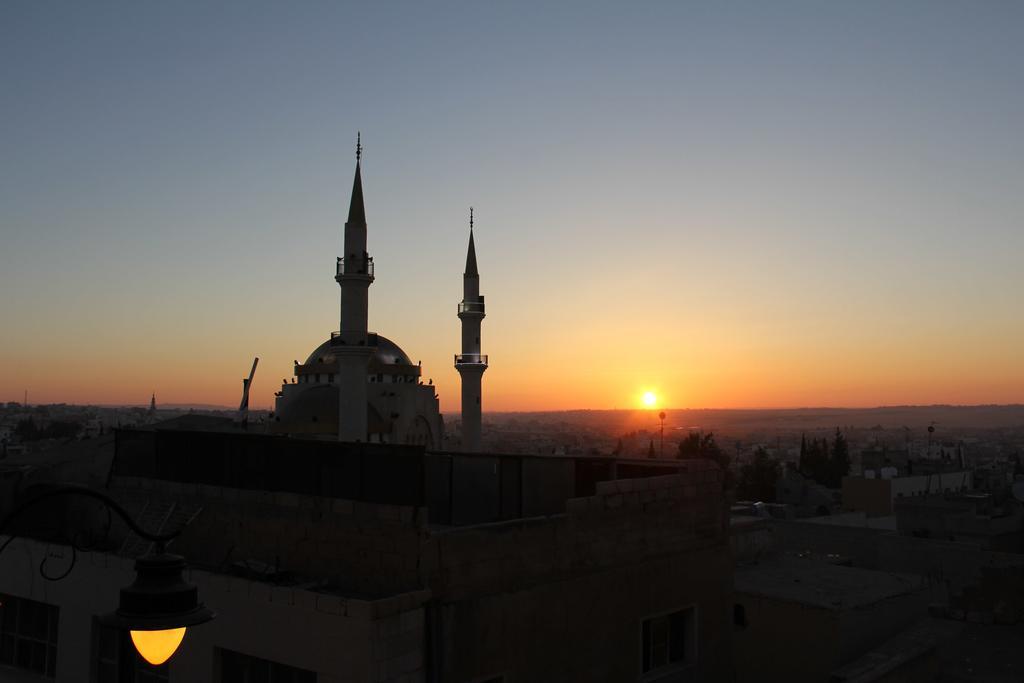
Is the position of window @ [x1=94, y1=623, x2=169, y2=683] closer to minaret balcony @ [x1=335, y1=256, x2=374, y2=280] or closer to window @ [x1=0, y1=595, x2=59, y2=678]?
window @ [x1=0, y1=595, x2=59, y2=678]

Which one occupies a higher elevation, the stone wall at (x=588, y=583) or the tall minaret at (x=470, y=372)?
the tall minaret at (x=470, y=372)

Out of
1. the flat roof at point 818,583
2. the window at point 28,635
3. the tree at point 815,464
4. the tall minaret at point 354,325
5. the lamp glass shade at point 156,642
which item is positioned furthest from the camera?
the tree at point 815,464

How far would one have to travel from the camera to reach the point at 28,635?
34.9 feet

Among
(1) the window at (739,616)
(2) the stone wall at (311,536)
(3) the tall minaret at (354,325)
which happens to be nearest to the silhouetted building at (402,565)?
(2) the stone wall at (311,536)

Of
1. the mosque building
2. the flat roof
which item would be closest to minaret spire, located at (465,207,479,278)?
the mosque building

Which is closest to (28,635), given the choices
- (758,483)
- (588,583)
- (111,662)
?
(111,662)

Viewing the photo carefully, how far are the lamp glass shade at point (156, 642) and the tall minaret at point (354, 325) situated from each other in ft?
83.3

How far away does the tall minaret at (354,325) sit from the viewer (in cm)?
2950

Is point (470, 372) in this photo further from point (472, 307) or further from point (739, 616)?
point (739, 616)

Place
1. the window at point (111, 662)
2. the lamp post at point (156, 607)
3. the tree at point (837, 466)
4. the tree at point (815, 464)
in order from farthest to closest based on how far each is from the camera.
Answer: the tree at point (815, 464), the tree at point (837, 466), the window at point (111, 662), the lamp post at point (156, 607)

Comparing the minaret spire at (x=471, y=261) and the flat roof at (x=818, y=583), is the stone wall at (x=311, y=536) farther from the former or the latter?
the minaret spire at (x=471, y=261)

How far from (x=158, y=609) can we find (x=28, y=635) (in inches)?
321

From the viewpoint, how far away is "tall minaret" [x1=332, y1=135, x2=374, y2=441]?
29500 mm

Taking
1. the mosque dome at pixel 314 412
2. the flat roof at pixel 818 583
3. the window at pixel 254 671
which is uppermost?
the mosque dome at pixel 314 412
